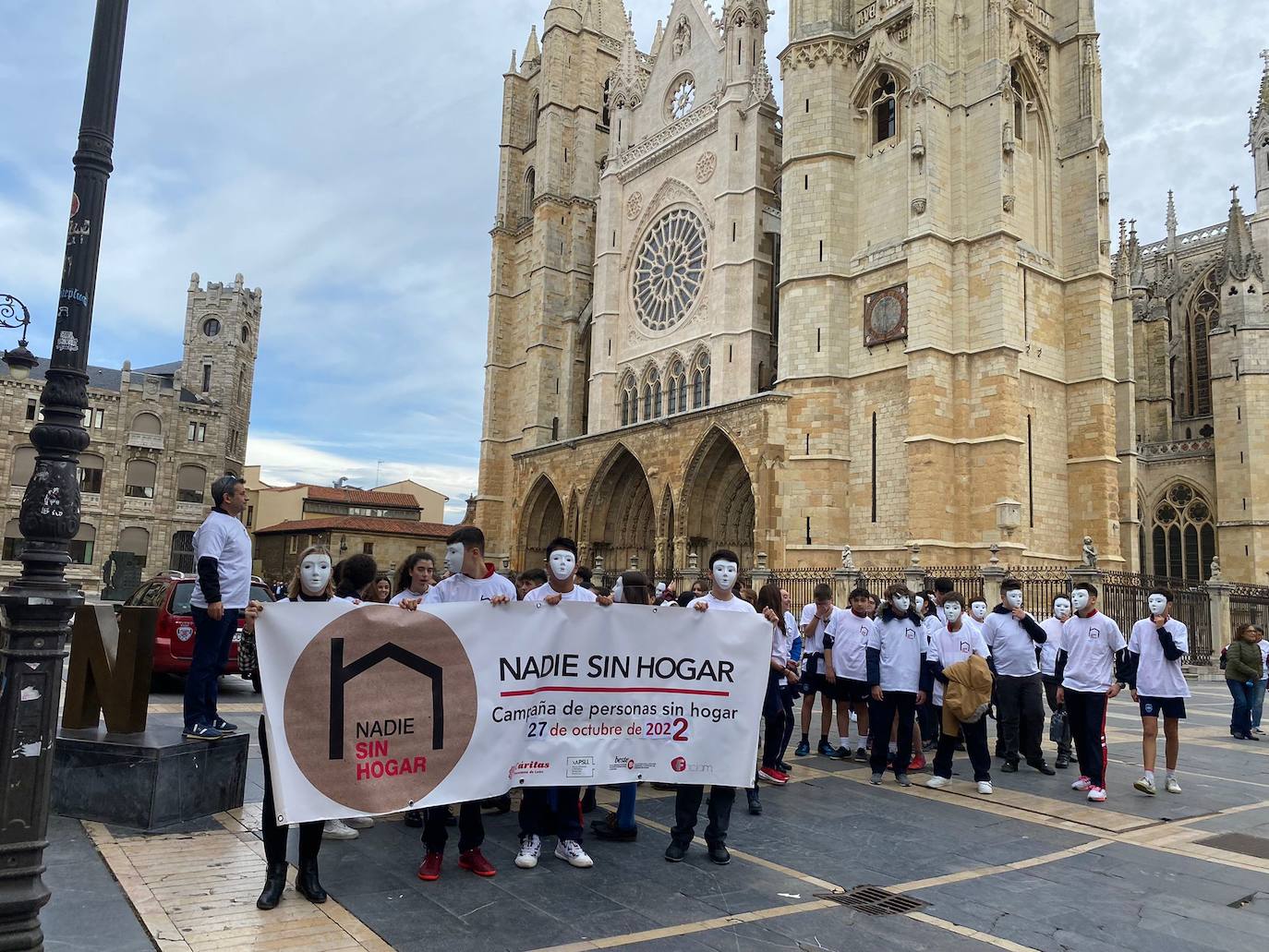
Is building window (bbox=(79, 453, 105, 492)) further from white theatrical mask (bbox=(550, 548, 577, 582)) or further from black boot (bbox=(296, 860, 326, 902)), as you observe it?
black boot (bbox=(296, 860, 326, 902))

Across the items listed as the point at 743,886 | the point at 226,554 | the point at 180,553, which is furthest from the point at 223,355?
the point at 743,886

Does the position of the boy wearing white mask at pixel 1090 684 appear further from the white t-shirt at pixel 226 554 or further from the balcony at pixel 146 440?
the balcony at pixel 146 440

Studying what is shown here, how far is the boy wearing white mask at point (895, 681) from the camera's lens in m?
7.91

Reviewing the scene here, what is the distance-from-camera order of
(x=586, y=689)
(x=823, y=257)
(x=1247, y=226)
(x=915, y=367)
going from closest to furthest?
(x=586, y=689) → (x=915, y=367) → (x=823, y=257) → (x=1247, y=226)

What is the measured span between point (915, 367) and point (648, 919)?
2050cm

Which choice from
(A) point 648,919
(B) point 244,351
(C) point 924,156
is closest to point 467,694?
(A) point 648,919

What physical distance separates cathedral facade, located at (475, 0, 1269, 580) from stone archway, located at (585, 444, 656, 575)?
82 millimetres

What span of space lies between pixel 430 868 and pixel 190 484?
50.5m

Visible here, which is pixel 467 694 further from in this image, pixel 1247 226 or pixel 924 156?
pixel 1247 226

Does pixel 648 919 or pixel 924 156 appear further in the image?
pixel 924 156

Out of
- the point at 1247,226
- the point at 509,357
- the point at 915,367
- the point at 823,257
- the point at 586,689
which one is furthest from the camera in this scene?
the point at 509,357

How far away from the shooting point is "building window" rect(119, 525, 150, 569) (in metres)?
46.2

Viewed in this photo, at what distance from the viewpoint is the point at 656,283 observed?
107 feet

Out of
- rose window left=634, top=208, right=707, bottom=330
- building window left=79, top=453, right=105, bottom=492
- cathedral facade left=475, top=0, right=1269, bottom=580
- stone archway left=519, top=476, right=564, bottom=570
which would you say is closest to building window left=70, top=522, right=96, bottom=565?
building window left=79, top=453, right=105, bottom=492
